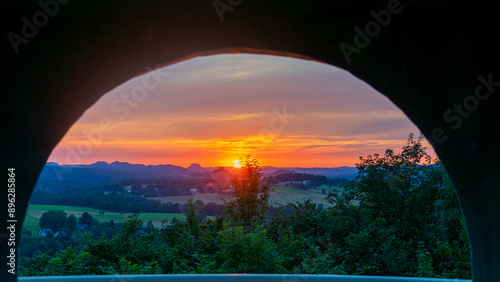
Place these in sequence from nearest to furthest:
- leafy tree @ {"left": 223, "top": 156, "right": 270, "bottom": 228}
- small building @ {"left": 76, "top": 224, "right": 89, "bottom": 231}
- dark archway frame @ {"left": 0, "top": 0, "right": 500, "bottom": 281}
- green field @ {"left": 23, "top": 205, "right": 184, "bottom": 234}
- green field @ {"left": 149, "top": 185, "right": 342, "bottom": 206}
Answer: dark archway frame @ {"left": 0, "top": 0, "right": 500, "bottom": 281} → green field @ {"left": 23, "top": 205, "right": 184, "bottom": 234} → small building @ {"left": 76, "top": 224, "right": 89, "bottom": 231} → leafy tree @ {"left": 223, "top": 156, "right": 270, "bottom": 228} → green field @ {"left": 149, "top": 185, "right": 342, "bottom": 206}

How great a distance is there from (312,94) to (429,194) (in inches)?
122

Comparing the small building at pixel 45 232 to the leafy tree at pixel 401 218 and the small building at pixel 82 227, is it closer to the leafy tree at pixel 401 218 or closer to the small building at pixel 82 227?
the small building at pixel 82 227

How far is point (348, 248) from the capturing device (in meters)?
6.70

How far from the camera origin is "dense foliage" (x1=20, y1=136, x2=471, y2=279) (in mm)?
5945

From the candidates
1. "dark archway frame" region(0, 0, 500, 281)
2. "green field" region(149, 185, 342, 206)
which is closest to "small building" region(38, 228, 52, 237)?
"green field" region(149, 185, 342, 206)

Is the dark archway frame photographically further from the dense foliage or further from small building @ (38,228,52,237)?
small building @ (38,228,52,237)

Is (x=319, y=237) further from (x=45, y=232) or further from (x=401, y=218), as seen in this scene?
(x=45, y=232)

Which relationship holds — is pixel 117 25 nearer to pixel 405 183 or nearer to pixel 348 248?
pixel 348 248

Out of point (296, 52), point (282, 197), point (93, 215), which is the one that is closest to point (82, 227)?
point (93, 215)

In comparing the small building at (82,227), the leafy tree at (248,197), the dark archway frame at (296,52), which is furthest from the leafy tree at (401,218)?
the dark archway frame at (296,52)

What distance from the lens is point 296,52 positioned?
220 centimetres

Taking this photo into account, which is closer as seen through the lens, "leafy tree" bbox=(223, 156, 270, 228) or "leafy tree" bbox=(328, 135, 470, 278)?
"leafy tree" bbox=(328, 135, 470, 278)

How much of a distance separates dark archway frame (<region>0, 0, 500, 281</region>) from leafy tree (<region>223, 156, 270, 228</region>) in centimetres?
501

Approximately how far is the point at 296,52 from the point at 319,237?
17.7ft
